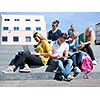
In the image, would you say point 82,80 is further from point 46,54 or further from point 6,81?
point 6,81

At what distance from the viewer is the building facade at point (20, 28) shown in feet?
29.9

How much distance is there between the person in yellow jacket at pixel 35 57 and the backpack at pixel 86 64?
99 centimetres

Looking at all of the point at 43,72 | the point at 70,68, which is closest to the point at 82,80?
the point at 70,68

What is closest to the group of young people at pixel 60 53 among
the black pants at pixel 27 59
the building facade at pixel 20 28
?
the black pants at pixel 27 59

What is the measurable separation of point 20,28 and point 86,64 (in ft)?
7.33

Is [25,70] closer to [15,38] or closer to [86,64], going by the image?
[15,38]

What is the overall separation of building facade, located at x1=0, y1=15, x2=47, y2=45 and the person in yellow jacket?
0.20 meters

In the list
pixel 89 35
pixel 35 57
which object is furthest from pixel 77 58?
pixel 35 57

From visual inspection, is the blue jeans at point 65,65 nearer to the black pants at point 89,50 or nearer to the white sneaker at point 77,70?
the white sneaker at point 77,70

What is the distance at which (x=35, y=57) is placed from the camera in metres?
9.17

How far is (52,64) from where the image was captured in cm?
927

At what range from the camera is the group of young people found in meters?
9.17

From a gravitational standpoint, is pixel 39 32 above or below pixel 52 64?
above
